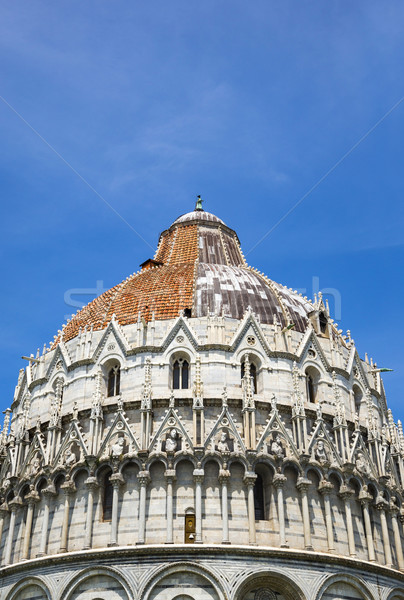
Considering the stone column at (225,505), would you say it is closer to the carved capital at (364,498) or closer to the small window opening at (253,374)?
the small window opening at (253,374)

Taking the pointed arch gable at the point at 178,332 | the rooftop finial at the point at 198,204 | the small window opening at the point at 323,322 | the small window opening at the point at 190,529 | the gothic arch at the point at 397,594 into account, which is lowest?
the gothic arch at the point at 397,594

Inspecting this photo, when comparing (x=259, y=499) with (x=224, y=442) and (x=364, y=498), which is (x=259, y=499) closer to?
(x=224, y=442)

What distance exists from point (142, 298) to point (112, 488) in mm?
12517

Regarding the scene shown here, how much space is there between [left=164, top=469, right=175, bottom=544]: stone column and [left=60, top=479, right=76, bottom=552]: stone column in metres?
5.19

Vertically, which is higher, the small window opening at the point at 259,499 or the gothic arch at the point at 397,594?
the small window opening at the point at 259,499

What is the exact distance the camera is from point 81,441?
4028 cm

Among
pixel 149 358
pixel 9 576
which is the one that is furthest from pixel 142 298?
pixel 9 576

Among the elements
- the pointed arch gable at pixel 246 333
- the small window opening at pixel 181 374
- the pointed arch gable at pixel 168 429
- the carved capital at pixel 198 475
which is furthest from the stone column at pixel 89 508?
the pointed arch gable at pixel 246 333

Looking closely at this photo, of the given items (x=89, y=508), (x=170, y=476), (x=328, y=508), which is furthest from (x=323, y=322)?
(x=89, y=508)

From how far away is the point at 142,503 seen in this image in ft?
122

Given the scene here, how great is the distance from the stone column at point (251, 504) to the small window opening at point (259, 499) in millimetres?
1213

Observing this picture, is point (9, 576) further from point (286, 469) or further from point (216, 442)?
point (286, 469)

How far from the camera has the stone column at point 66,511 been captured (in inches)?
1480

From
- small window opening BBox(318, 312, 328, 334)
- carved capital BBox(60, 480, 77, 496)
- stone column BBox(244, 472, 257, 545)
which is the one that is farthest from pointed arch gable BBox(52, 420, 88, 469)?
small window opening BBox(318, 312, 328, 334)
